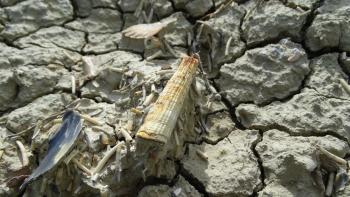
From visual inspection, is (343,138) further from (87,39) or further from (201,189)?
Result: (87,39)

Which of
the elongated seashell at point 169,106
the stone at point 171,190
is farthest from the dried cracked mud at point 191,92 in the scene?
the elongated seashell at point 169,106

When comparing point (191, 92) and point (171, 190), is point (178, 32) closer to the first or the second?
point (191, 92)

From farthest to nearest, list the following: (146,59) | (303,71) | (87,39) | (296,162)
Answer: (87,39), (146,59), (303,71), (296,162)

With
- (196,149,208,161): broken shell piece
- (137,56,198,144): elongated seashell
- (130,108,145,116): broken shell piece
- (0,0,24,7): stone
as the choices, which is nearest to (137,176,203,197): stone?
(196,149,208,161): broken shell piece

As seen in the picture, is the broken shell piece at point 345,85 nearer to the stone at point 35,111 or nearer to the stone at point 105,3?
the stone at point 35,111

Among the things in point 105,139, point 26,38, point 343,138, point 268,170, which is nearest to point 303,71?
point 343,138

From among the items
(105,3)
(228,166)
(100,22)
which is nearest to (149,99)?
(228,166)

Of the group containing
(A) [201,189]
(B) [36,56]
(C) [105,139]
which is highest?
(B) [36,56]
